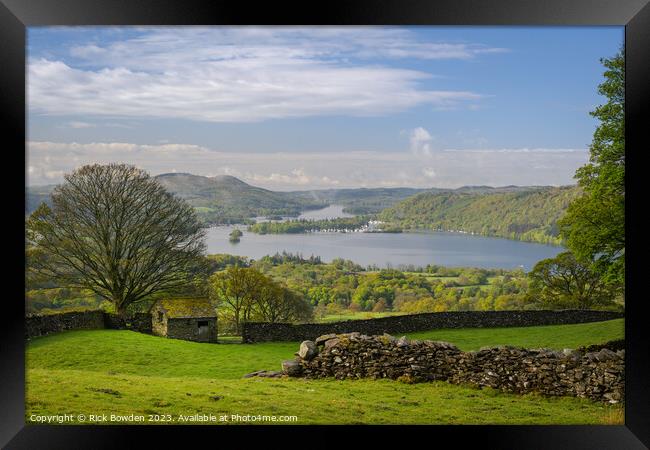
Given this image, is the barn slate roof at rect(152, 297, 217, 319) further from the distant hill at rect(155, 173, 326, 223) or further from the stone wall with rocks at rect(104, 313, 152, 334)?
the distant hill at rect(155, 173, 326, 223)

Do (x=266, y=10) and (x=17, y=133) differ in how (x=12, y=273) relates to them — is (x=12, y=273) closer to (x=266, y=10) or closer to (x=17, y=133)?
(x=17, y=133)

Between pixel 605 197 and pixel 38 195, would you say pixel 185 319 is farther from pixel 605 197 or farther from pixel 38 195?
pixel 605 197

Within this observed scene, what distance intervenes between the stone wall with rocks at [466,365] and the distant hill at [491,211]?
231 centimetres

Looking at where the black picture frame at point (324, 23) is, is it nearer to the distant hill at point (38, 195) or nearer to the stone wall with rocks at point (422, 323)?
the distant hill at point (38, 195)

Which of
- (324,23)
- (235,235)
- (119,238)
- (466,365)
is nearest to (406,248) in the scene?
(466,365)

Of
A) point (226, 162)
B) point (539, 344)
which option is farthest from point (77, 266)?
point (539, 344)

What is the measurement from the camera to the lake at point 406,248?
10320mm

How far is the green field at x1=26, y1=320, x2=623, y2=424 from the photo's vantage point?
713 cm

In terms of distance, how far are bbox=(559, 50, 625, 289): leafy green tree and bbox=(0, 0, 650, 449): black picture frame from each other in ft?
6.56

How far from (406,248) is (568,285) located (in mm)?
2788

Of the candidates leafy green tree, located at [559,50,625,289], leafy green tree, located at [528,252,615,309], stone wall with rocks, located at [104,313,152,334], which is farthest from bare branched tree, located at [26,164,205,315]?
leafy green tree, located at [559,50,625,289]

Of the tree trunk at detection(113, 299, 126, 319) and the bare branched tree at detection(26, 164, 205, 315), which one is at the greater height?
the bare branched tree at detection(26, 164, 205, 315)

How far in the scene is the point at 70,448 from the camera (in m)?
6.58

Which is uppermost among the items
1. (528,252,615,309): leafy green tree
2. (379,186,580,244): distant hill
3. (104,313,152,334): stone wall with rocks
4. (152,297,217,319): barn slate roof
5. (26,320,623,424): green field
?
(379,186,580,244): distant hill
